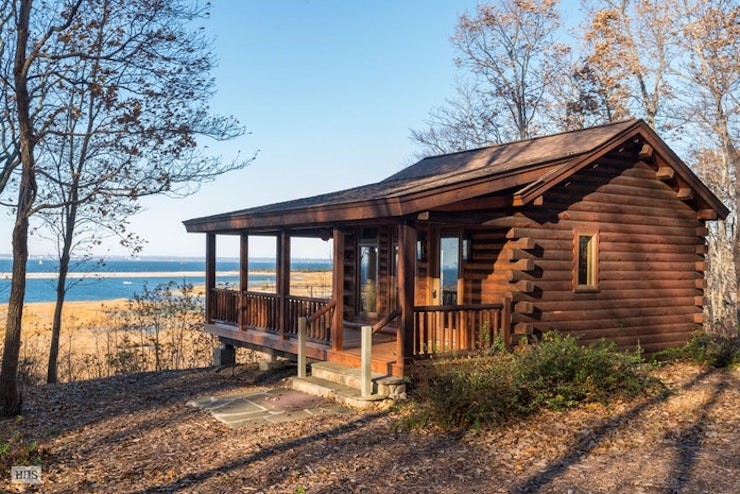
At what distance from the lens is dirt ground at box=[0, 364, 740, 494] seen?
6.25 m

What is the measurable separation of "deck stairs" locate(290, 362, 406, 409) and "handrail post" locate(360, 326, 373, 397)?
12cm

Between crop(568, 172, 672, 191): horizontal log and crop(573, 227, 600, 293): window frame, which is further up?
crop(568, 172, 672, 191): horizontal log

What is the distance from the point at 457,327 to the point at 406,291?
1375mm

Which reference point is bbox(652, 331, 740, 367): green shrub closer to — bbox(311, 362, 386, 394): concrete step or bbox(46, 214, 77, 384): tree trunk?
bbox(311, 362, 386, 394): concrete step

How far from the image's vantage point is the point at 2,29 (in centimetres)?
1185

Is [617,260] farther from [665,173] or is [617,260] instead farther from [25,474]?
[25,474]

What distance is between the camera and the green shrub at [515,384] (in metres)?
7.99

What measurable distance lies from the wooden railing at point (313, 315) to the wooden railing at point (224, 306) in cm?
235

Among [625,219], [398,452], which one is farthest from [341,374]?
[625,219]

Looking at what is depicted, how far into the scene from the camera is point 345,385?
406 inches

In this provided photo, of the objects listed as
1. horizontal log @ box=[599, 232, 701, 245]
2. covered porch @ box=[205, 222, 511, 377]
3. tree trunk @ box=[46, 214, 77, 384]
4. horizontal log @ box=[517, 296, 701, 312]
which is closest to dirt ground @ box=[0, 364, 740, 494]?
covered porch @ box=[205, 222, 511, 377]

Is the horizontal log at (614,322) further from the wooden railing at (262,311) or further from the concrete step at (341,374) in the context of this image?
the wooden railing at (262,311)

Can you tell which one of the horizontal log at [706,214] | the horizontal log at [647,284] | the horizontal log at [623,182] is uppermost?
the horizontal log at [623,182]

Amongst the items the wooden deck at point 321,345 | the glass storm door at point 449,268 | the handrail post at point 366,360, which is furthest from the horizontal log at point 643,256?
the handrail post at point 366,360
